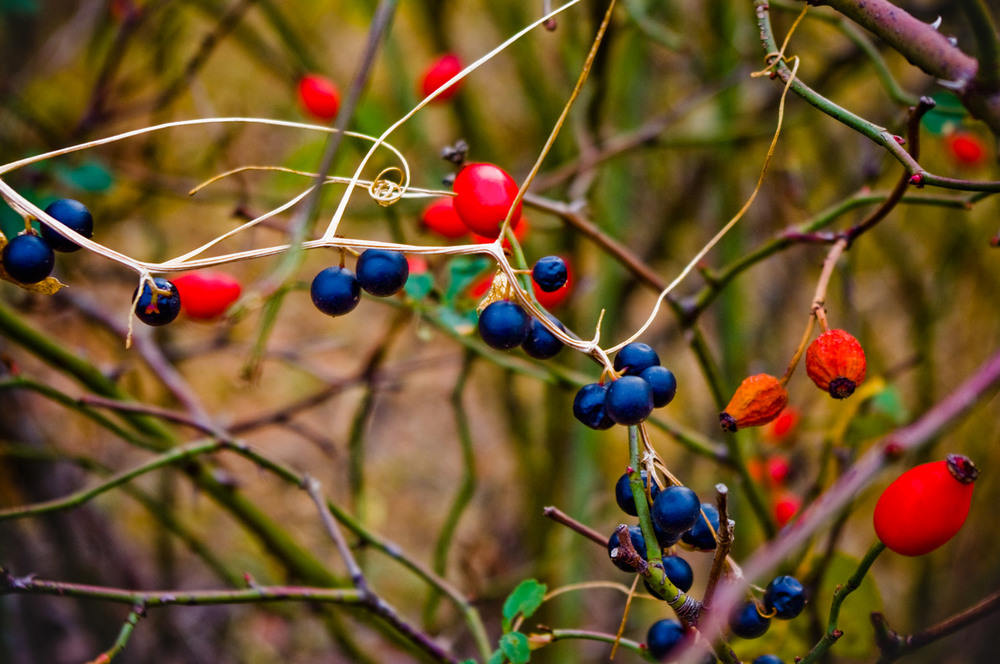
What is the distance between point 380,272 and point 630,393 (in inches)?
Result: 7.0

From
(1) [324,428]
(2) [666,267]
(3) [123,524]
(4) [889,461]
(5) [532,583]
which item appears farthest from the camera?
(1) [324,428]

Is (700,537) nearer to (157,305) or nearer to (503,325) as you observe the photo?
(503,325)

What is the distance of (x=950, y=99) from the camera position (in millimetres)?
606

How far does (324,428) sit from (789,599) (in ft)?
6.88

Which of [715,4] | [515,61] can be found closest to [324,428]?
[515,61]

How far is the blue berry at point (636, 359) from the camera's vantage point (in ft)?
1.50

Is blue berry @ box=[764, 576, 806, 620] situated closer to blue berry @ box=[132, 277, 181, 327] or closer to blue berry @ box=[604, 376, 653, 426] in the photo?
blue berry @ box=[604, 376, 653, 426]

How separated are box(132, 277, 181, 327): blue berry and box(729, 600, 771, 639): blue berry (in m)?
0.43

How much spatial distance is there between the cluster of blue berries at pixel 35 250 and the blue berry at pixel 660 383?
1.28ft

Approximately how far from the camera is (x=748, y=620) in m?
0.50

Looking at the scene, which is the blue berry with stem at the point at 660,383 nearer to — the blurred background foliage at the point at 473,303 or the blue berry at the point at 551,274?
the blue berry at the point at 551,274

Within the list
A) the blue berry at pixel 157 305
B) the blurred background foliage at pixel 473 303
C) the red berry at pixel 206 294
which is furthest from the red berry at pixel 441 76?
the blue berry at pixel 157 305

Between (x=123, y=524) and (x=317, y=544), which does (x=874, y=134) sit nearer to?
(x=317, y=544)

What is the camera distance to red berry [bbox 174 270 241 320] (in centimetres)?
86
